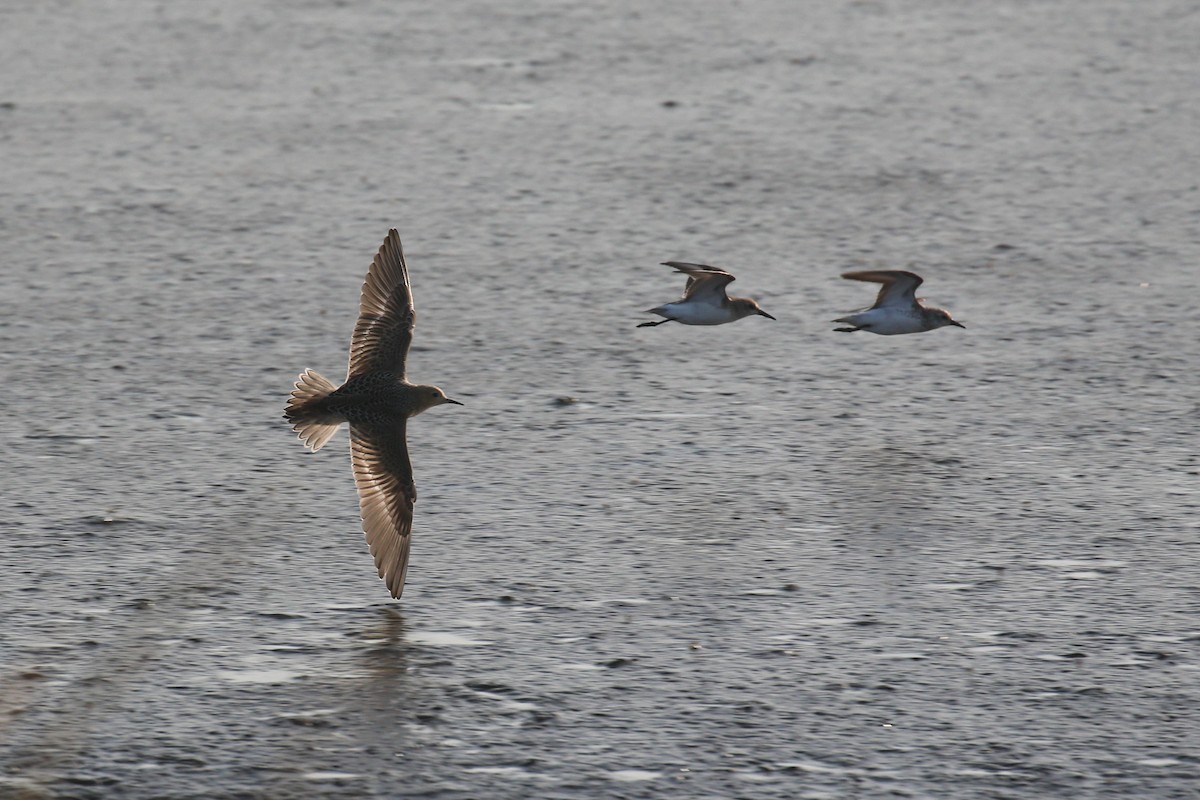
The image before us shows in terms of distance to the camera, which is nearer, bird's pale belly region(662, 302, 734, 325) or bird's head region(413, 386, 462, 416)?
bird's head region(413, 386, 462, 416)

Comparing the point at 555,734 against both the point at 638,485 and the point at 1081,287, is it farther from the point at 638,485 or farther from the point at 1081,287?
the point at 1081,287

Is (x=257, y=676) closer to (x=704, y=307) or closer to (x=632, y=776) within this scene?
(x=632, y=776)

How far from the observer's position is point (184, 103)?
11070 millimetres

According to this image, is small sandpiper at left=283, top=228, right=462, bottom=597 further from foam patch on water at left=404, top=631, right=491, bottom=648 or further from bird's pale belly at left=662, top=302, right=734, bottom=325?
bird's pale belly at left=662, top=302, right=734, bottom=325

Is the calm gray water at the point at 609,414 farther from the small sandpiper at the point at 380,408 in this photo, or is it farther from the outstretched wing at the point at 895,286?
the outstretched wing at the point at 895,286

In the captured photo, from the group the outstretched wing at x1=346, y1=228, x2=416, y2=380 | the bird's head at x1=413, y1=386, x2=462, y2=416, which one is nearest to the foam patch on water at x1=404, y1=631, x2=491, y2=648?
the bird's head at x1=413, y1=386, x2=462, y2=416

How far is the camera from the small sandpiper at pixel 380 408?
6.00 meters

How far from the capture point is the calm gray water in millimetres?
5293

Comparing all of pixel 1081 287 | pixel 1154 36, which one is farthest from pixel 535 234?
pixel 1154 36

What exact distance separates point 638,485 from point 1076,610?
1.63 m

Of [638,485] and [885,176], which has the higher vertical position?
[885,176]

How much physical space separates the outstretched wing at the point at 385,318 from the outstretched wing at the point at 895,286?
64.6 inches

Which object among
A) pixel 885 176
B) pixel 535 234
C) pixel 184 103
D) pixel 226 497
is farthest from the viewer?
pixel 184 103

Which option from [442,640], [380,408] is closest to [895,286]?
[380,408]
